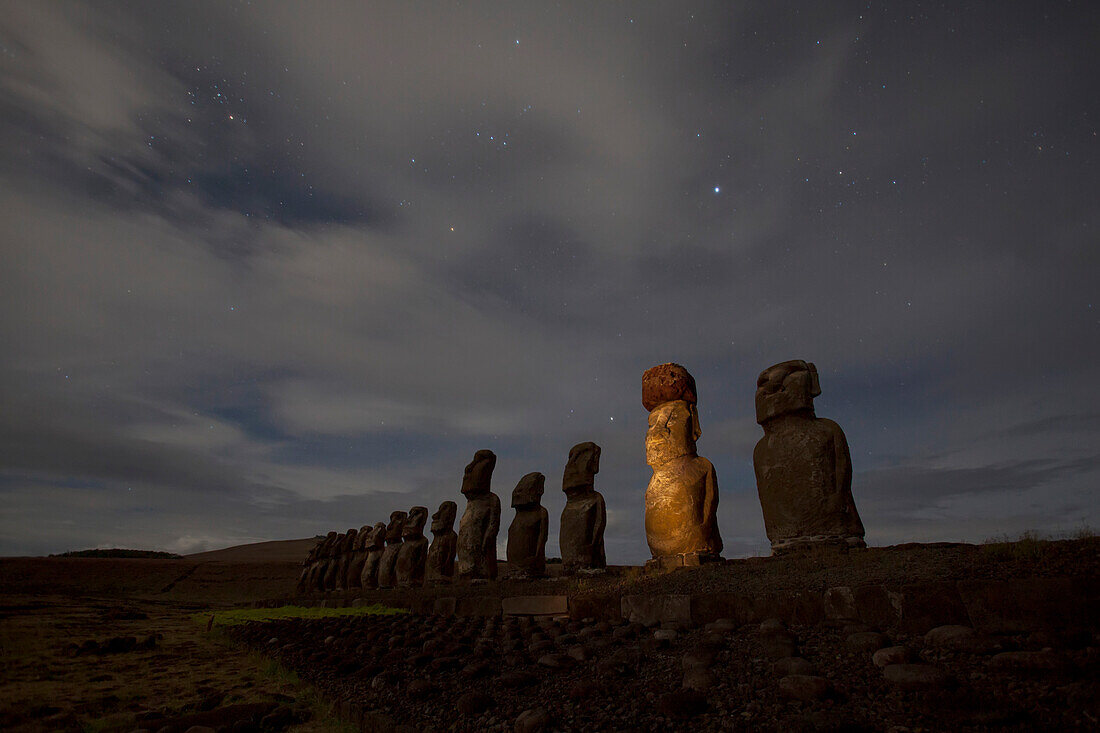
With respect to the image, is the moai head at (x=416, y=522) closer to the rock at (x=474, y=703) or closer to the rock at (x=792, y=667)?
the rock at (x=474, y=703)

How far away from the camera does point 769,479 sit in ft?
26.2

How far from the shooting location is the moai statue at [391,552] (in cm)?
1678

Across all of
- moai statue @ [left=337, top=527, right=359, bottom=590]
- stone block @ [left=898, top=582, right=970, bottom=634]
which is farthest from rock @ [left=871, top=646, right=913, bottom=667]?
moai statue @ [left=337, top=527, right=359, bottom=590]

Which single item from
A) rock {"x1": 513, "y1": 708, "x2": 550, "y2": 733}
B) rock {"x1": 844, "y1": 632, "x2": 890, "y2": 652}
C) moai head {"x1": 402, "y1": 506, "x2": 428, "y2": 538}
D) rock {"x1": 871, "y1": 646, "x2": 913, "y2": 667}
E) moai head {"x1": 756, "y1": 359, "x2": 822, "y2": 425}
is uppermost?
moai head {"x1": 756, "y1": 359, "x2": 822, "y2": 425}

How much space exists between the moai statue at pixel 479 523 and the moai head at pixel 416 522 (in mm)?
3236

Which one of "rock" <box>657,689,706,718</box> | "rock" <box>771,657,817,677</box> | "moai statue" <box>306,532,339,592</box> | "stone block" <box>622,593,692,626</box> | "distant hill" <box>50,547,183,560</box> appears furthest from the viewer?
"distant hill" <box>50,547,183,560</box>

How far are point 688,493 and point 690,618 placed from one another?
12.8ft

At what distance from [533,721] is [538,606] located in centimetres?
469

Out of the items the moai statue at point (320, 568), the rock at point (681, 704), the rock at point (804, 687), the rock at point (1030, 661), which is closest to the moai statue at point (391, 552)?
the moai statue at point (320, 568)

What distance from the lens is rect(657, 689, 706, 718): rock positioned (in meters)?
3.34

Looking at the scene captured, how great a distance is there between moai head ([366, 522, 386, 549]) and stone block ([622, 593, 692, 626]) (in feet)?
46.9

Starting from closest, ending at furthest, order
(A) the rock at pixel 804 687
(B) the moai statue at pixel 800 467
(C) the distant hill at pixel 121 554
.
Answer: (A) the rock at pixel 804 687 < (B) the moai statue at pixel 800 467 < (C) the distant hill at pixel 121 554

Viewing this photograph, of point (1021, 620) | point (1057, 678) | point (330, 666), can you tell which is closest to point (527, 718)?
point (1057, 678)

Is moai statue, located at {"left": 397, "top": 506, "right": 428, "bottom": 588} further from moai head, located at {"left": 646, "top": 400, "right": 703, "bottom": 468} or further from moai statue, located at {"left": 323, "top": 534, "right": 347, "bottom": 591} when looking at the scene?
moai head, located at {"left": 646, "top": 400, "right": 703, "bottom": 468}
